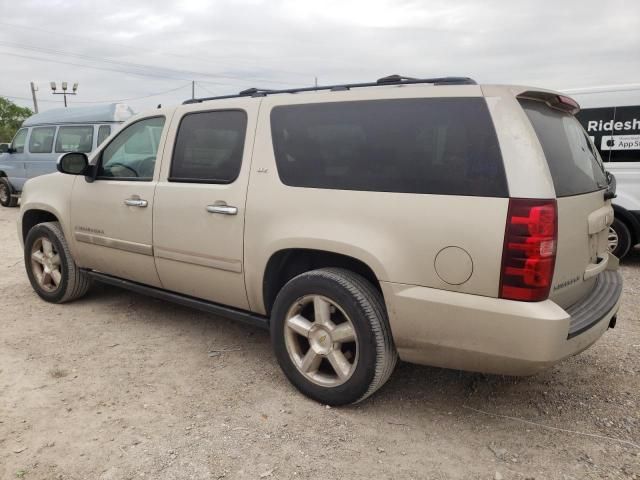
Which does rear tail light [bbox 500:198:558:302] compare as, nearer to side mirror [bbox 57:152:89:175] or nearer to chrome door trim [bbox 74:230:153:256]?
chrome door trim [bbox 74:230:153:256]

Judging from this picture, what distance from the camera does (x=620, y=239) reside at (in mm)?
6398

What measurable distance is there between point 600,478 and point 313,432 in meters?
1.34

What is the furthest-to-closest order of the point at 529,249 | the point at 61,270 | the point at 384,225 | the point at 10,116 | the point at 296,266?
1. the point at 10,116
2. the point at 61,270
3. the point at 296,266
4. the point at 384,225
5. the point at 529,249

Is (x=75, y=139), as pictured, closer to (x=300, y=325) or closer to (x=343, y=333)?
(x=300, y=325)

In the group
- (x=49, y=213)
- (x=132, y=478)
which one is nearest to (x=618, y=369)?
(x=132, y=478)

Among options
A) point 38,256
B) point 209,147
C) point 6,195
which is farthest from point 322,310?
point 6,195

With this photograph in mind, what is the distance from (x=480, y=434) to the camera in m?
2.72

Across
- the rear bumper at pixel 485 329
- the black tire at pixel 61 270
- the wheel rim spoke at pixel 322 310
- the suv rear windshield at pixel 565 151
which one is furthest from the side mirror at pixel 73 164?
the suv rear windshield at pixel 565 151

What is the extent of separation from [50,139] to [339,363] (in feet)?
36.2

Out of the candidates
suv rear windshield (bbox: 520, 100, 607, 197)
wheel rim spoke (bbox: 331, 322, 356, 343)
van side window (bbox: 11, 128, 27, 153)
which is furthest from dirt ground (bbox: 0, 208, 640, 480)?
van side window (bbox: 11, 128, 27, 153)

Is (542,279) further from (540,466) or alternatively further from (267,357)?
(267,357)

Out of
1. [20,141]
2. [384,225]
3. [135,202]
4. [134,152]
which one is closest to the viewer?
[384,225]

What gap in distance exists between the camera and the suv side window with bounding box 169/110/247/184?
331 centimetres

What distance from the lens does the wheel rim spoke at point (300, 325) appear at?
9.67ft
